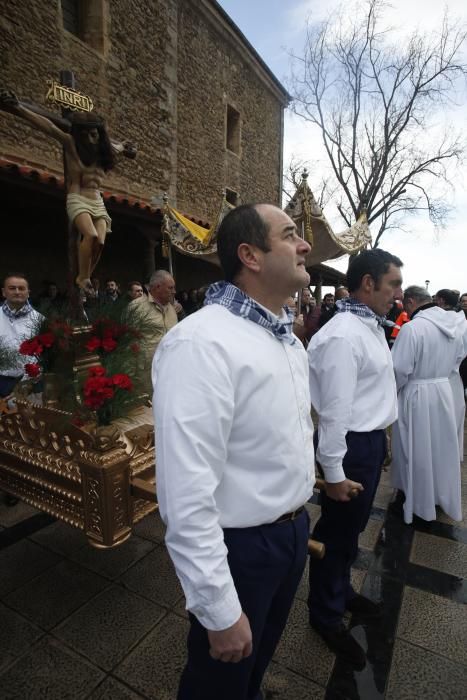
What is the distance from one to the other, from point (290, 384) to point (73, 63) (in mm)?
10081

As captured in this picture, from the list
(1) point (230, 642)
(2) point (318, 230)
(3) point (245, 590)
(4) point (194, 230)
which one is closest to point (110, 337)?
(3) point (245, 590)

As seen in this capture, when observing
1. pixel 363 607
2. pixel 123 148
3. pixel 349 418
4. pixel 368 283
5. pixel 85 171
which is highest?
pixel 123 148

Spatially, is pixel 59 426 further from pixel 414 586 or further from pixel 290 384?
pixel 414 586

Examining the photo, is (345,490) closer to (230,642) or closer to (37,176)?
(230,642)

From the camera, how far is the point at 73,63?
815 centimetres

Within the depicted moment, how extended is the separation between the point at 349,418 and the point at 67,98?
108 inches

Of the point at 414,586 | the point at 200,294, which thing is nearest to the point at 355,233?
the point at 200,294

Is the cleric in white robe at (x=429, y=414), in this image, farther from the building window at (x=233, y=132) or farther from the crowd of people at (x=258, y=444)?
the building window at (x=233, y=132)

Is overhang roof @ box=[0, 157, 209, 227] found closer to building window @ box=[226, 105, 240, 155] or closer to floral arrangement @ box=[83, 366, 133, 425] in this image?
floral arrangement @ box=[83, 366, 133, 425]

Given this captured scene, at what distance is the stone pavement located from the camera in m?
1.69

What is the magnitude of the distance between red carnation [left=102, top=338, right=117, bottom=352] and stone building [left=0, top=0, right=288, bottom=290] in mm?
4377

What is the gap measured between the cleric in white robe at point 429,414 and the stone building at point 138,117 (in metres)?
5.46

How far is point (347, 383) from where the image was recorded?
1.79 metres

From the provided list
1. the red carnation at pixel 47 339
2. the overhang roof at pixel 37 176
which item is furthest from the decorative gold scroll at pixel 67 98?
the overhang roof at pixel 37 176
